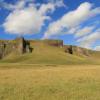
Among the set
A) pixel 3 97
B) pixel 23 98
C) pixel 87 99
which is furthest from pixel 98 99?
pixel 3 97

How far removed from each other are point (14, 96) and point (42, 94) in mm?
1692

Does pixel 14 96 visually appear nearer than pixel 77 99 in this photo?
No

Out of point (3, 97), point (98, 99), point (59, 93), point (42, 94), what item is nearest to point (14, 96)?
point (3, 97)

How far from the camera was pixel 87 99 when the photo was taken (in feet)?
38.2

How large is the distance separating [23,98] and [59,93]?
2.56 meters

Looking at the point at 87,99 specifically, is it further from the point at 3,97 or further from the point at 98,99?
the point at 3,97

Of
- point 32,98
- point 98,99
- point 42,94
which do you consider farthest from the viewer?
point 42,94

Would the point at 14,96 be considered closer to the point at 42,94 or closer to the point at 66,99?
the point at 42,94

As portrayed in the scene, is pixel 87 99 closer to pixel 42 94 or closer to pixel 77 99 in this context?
pixel 77 99

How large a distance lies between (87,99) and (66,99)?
3.56 ft

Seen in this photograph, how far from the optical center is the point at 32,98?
12.3 meters

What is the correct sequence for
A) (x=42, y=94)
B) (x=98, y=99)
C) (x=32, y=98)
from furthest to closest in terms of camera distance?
(x=42, y=94), (x=32, y=98), (x=98, y=99)

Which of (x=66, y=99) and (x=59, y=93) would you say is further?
(x=59, y=93)

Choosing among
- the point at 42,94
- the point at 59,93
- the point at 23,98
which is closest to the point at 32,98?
the point at 23,98
